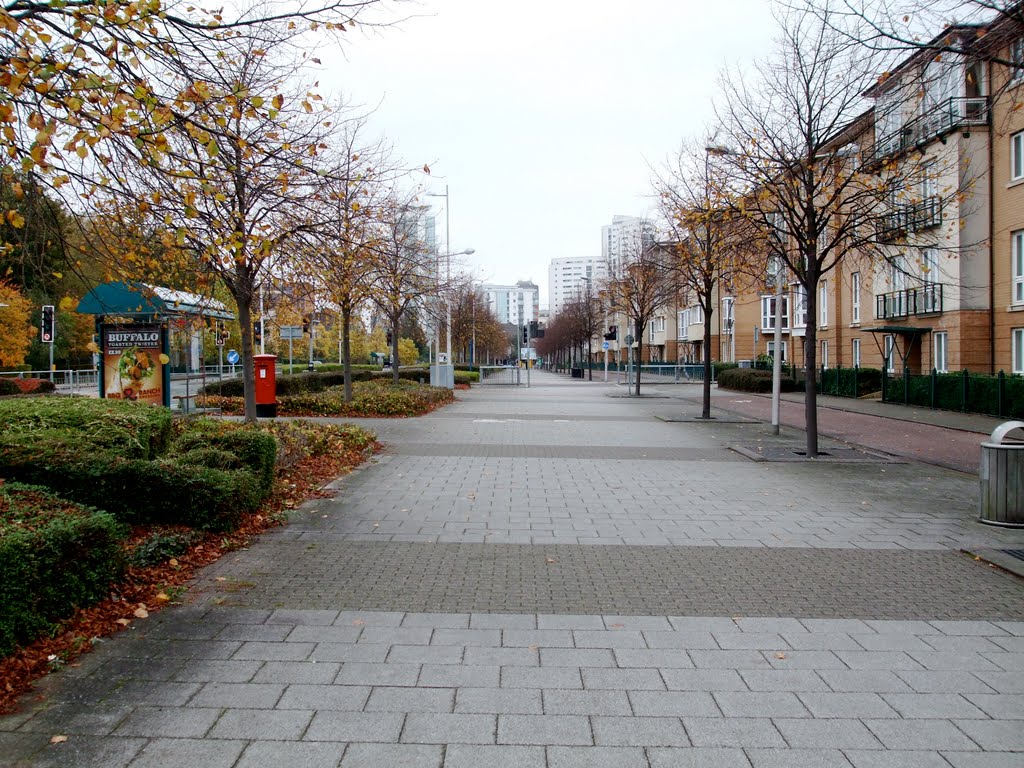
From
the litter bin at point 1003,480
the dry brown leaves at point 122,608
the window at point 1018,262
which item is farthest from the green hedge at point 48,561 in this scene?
the window at point 1018,262

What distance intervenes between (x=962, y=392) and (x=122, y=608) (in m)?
22.3

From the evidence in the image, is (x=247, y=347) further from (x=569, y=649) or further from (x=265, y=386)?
(x=569, y=649)

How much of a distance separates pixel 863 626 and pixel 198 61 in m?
6.55

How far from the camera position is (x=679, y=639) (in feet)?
15.2

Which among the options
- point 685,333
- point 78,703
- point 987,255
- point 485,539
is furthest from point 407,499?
point 685,333

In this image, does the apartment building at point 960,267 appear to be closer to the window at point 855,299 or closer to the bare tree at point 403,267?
the window at point 855,299

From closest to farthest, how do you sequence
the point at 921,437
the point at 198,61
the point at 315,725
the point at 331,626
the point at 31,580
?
the point at 315,725, the point at 31,580, the point at 331,626, the point at 198,61, the point at 921,437

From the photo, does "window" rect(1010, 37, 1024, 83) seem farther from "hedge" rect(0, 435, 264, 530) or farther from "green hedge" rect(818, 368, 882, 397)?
"green hedge" rect(818, 368, 882, 397)

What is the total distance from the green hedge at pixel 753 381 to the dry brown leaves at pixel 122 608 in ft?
98.3

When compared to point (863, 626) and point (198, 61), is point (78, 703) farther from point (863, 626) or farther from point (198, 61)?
point (198, 61)

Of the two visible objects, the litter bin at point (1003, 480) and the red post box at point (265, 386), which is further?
the red post box at point (265, 386)

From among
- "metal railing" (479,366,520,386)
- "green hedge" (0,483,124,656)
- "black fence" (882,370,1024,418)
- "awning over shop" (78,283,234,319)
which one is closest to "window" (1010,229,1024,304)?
"black fence" (882,370,1024,418)

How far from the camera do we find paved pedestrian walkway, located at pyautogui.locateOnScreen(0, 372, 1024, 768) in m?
3.35

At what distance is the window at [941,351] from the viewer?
27.8 m
